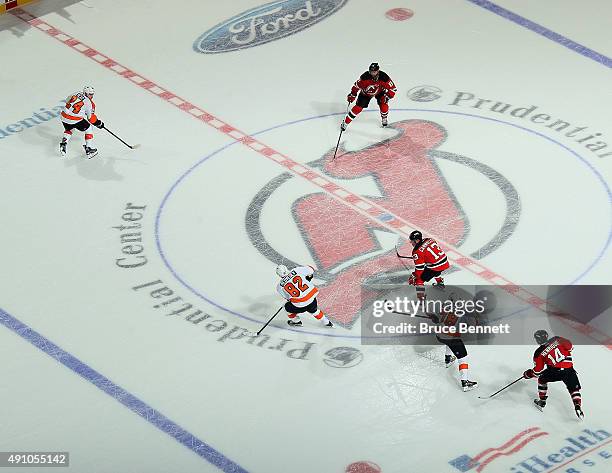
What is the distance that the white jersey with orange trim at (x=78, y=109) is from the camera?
623 inches

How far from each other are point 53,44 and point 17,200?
9.89ft

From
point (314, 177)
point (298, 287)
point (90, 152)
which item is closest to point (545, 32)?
point (314, 177)

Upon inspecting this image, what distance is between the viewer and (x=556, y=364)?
495 inches

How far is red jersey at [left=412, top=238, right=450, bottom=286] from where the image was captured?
13750 mm

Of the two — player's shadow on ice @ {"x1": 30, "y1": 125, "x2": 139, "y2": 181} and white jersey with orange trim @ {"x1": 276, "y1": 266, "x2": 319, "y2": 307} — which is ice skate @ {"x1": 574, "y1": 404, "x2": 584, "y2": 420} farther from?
player's shadow on ice @ {"x1": 30, "y1": 125, "x2": 139, "y2": 181}

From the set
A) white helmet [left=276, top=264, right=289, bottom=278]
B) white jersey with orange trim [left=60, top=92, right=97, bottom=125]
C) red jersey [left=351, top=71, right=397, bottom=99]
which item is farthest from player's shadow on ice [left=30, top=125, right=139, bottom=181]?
white helmet [left=276, top=264, right=289, bottom=278]

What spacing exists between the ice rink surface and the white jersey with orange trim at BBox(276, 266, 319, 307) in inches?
15.6

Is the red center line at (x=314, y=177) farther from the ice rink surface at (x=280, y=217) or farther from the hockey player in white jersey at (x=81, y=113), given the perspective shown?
the hockey player in white jersey at (x=81, y=113)

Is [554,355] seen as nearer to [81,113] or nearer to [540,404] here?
[540,404]

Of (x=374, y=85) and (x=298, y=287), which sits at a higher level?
(x=374, y=85)

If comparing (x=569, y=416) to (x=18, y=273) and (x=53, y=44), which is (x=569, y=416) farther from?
(x=53, y=44)

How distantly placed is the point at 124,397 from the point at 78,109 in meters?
3.80

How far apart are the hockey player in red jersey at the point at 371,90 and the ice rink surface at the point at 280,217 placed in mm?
294

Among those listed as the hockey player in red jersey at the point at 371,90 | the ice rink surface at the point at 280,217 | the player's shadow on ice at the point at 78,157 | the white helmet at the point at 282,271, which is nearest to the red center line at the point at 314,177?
the ice rink surface at the point at 280,217
